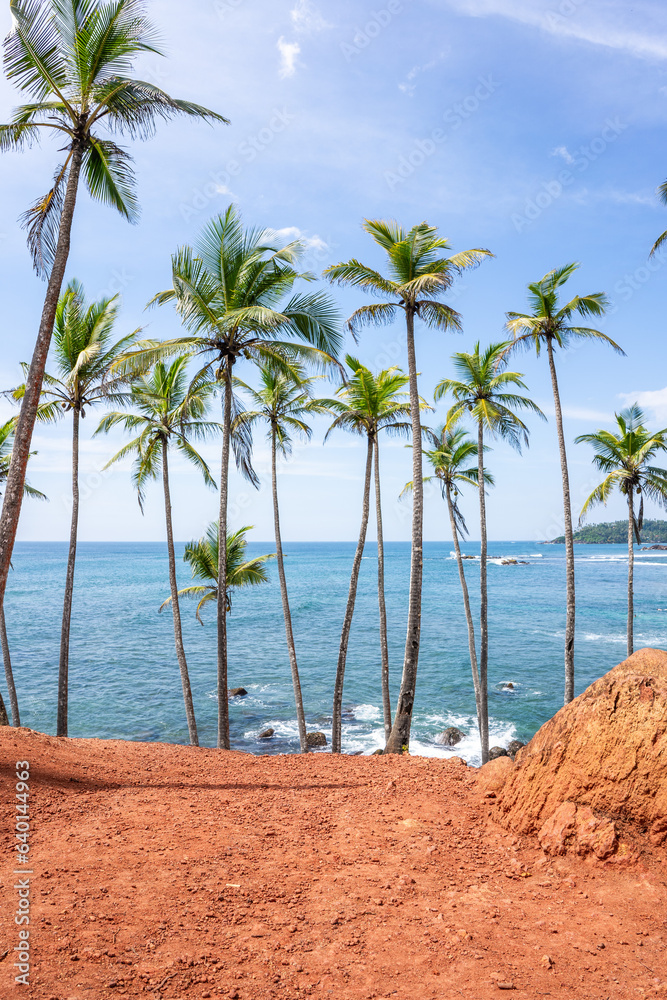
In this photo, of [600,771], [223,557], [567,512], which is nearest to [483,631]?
[567,512]

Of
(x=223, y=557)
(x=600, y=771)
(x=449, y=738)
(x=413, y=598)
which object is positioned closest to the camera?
(x=600, y=771)

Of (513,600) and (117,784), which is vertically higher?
(117,784)

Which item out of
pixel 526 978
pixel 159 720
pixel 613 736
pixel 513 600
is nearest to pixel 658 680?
pixel 613 736

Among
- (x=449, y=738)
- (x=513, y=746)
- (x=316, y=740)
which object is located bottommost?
(x=449, y=738)

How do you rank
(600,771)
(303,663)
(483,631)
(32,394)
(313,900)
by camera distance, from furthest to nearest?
(303,663), (483,631), (32,394), (600,771), (313,900)

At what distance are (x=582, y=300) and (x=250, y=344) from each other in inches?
403

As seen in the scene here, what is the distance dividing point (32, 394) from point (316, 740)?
17260 millimetres

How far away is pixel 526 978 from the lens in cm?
352

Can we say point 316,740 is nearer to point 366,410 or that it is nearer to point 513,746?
point 513,746

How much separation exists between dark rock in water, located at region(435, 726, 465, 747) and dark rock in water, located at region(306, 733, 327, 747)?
4.76m

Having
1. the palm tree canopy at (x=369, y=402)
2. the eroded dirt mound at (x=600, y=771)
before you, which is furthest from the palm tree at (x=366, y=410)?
the eroded dirt mound at (x=600, y=771)

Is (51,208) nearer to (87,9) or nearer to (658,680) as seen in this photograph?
(87,9)

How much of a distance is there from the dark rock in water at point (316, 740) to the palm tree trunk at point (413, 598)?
35.2 feet

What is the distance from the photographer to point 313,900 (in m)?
4.51
